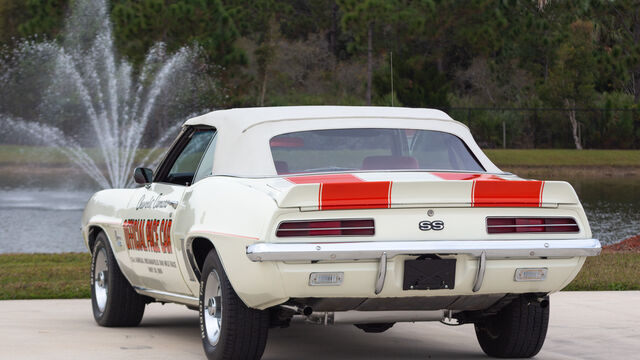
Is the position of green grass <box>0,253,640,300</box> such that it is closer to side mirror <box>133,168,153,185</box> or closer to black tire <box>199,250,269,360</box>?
side mirror <box>133,168,153,185</box>

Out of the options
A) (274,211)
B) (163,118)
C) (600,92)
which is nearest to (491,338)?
(274,211)

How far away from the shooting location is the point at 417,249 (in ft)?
21.0

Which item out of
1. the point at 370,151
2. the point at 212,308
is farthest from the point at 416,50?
the point at 212,308

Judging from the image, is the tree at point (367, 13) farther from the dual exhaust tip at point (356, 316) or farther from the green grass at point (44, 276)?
the dual exhaust tip at point (356, 316)

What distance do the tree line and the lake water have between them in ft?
44.9

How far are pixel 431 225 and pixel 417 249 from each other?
0.20m

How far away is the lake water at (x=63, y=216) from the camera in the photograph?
20.1 m

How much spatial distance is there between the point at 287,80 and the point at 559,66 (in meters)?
14.6

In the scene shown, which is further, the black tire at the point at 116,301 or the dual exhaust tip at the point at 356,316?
the black tire at the point at 116,301

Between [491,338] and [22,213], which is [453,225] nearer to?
[491,338]

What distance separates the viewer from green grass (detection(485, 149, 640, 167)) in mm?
43812

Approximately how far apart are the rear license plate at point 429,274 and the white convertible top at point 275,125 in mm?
1183

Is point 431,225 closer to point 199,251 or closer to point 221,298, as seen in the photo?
point 221,298

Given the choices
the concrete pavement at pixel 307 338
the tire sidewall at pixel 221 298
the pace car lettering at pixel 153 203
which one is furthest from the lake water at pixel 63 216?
the tire sidewall at pixel 221 298
